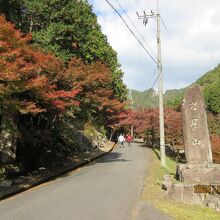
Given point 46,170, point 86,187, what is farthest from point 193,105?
point 46,170

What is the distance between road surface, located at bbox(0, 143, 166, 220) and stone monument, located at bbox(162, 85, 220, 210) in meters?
1.47

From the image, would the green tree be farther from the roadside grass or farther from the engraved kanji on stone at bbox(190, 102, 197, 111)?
the roadside grass

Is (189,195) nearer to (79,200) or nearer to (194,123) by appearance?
(194,123)

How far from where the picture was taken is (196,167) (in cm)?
1277

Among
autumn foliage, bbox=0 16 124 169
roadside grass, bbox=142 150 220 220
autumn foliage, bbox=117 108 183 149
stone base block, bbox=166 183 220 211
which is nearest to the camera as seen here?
roadside grass, bbox=142 150 220 220

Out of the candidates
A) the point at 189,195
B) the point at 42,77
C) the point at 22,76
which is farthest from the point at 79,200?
the point at 42,77

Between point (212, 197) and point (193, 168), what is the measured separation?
1157mm

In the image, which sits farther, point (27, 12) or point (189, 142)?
point (27, 12)

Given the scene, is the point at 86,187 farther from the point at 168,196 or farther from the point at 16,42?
the point at 16,42

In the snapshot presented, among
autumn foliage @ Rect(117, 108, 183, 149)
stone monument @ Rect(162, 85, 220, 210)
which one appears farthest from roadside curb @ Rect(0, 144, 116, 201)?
autumn foliage @ Rect(117, 108, 183, 149)

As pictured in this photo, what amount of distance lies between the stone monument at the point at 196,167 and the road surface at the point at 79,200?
4.83 feet

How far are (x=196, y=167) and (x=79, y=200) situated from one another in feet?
13.6

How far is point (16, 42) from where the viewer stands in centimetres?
1374

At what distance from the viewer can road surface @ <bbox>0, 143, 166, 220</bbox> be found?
30.4 ft
